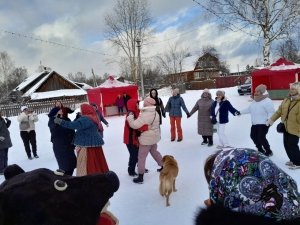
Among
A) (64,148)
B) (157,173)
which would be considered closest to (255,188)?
(64,148)

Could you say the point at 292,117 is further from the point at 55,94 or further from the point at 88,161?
the point at 55,94

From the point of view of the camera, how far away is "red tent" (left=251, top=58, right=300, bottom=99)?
17.0 metres

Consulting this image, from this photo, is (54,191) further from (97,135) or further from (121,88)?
(121,88)

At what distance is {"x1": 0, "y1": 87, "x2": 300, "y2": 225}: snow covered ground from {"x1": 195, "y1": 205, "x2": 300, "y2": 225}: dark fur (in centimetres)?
9

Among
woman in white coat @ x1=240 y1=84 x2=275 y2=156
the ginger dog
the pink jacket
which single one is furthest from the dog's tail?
woman in white coat @ x1=240 y1=84 x2=275 y2=156

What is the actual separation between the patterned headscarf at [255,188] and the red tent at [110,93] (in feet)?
56.3

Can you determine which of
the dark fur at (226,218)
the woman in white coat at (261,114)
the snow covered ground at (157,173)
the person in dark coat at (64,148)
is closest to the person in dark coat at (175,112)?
the snow covered ground at (157,173)

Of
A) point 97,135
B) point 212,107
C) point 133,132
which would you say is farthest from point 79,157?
point 212,107

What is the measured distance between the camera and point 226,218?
4.97 feet

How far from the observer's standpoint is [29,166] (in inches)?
328

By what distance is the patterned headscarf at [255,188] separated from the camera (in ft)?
4.90

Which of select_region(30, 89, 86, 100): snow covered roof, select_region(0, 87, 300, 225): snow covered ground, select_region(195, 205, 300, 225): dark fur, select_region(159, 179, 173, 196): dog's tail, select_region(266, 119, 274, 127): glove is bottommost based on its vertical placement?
select_region(0, 87, 300, 225): snow covered ground

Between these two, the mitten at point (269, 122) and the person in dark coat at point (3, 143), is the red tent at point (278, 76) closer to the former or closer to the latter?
the mitten at point (269, 122)

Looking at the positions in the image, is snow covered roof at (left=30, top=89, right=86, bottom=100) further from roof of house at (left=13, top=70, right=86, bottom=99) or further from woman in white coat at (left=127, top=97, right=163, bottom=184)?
woman in white coat at (left=127, top=97, right=163, bottom=184)
